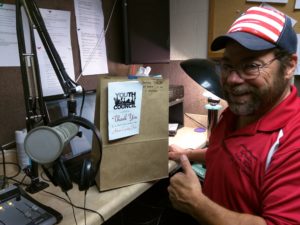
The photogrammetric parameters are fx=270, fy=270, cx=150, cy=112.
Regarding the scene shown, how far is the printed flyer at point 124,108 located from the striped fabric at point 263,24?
41cm

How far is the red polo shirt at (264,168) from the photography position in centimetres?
70

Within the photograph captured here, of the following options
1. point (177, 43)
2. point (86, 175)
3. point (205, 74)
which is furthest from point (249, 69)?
point (177, 43)

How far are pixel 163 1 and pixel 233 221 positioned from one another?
1.51 metres

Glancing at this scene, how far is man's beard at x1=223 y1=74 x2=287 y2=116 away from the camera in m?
0.84

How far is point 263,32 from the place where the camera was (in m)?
0.82

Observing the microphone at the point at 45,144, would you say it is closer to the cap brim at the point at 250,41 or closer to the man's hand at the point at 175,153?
the cap brim at the point at 250,41

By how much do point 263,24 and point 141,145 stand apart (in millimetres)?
599

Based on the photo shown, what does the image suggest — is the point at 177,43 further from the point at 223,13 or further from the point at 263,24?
the point at 263,24

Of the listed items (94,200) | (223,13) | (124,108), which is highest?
(223,13)

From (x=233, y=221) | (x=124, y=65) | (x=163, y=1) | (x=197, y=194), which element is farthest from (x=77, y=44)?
(x=233, y=221)

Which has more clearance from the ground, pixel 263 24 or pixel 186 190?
pixel 263 24

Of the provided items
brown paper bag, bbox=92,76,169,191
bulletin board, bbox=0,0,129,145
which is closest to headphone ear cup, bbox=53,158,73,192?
brown paper bag, bbox=92,76,169,191

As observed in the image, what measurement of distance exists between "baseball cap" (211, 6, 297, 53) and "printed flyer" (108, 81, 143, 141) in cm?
37

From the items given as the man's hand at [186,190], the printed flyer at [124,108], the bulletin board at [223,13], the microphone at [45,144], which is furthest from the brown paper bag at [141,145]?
the bulletin board at [223,13]
